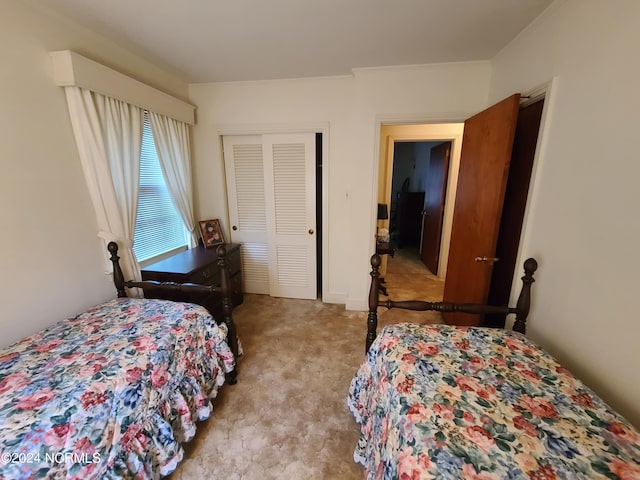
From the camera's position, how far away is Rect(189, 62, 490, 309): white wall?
8.17 feet

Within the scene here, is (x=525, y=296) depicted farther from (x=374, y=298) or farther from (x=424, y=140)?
(x=424, y=140)

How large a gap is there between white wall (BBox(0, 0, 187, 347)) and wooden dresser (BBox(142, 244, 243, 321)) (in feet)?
1.45

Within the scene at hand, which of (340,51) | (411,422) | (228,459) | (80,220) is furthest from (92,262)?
(340,51)

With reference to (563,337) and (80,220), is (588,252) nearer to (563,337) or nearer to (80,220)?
(563,337)

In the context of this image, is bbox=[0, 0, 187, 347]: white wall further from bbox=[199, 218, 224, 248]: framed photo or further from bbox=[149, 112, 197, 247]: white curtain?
bbox=[199, 218, 224, 248]: framed photo

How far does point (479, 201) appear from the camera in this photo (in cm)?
209

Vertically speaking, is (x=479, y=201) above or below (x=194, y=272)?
above

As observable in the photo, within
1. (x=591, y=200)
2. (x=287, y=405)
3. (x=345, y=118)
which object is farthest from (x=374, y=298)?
(x=345, y=118)

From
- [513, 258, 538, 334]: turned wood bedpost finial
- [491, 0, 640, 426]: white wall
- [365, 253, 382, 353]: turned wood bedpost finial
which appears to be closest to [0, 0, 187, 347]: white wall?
[365, 253, 382, 353]: turned wood bedpost finial

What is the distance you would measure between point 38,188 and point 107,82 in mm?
877

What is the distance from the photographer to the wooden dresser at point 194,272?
2.20 m

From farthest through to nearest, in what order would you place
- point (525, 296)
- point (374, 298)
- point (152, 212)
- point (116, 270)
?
point (152, 212)
point (116, 270)
point (374, 298)
point (525, 296)

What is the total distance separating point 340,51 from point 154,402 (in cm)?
271

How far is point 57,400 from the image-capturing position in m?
1.04
